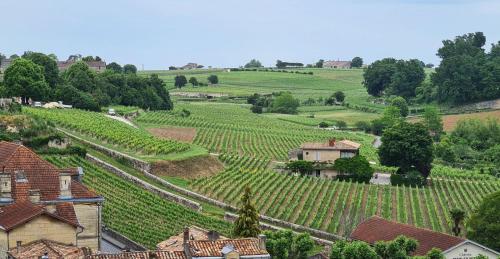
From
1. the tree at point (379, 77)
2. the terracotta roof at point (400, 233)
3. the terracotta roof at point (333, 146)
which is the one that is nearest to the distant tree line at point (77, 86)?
the terracotta roof at point (333, 146)

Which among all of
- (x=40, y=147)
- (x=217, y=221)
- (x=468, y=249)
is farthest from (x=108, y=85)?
(x=468, y=249)

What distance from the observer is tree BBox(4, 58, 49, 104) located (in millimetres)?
93750

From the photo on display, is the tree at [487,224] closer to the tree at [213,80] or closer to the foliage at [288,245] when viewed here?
the foliage at [288,245]

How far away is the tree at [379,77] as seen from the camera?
551ft

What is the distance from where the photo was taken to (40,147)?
215 ft

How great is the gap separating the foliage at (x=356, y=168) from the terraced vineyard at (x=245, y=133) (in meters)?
8.75

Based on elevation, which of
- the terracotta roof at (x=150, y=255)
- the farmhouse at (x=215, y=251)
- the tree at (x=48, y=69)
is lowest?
the terracotta roof at (x=150, y=255)

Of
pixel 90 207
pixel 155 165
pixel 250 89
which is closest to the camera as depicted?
pixel 90 207

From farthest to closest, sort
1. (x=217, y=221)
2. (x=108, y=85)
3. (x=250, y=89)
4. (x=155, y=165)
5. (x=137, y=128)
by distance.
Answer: (x=250, y=89)
(x=108, y=85)
(x=137, y=128)
(x=155, y=165)
(x=217, y=221)

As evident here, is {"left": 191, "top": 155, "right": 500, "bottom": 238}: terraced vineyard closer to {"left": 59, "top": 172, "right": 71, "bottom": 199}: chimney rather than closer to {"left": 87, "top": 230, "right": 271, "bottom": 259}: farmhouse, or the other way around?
{"left": 59, "top": 172, "right": 71, "bottom": 199}: chimney

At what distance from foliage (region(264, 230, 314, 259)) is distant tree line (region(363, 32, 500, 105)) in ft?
342

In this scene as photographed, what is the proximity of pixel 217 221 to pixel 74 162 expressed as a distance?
11.2m

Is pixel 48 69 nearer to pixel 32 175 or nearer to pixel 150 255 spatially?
pixel 32 175

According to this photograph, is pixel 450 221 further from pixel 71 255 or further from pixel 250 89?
pixel 250 89
